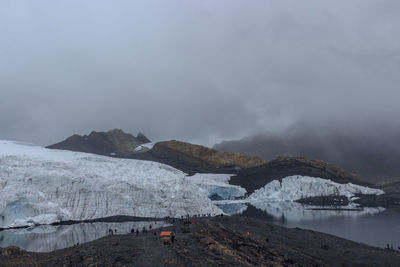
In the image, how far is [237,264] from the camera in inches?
862

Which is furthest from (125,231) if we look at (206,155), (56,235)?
(206,155)

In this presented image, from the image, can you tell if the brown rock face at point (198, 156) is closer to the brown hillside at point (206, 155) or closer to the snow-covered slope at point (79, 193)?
the brown hillside at point (206, 155)

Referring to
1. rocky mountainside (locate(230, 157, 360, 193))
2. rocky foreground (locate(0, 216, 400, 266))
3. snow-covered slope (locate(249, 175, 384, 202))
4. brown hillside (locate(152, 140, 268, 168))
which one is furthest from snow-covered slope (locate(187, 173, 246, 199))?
rocky foreground (locate(0, 216, 400, 266))

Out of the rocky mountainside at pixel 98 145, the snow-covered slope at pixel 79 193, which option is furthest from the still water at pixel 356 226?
the rocky mountainside at pixel 98 145

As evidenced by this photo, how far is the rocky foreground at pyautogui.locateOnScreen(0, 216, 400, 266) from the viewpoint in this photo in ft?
75.7

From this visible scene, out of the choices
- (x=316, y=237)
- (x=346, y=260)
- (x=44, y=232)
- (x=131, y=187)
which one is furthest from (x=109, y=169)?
(x=346, y=260)

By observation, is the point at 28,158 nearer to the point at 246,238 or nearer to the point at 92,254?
the point at 92,254

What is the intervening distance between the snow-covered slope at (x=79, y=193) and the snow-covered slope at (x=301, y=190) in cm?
5881

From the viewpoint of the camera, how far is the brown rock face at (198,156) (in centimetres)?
16688

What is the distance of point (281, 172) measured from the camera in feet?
432

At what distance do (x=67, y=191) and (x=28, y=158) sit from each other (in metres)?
11.3

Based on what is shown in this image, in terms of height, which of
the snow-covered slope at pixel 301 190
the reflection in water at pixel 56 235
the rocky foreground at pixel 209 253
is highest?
the snow-covered slope at pixel 301 190

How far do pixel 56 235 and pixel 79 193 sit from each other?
11.3 m

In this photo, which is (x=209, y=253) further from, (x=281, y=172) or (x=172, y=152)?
(x=172, y=152)
